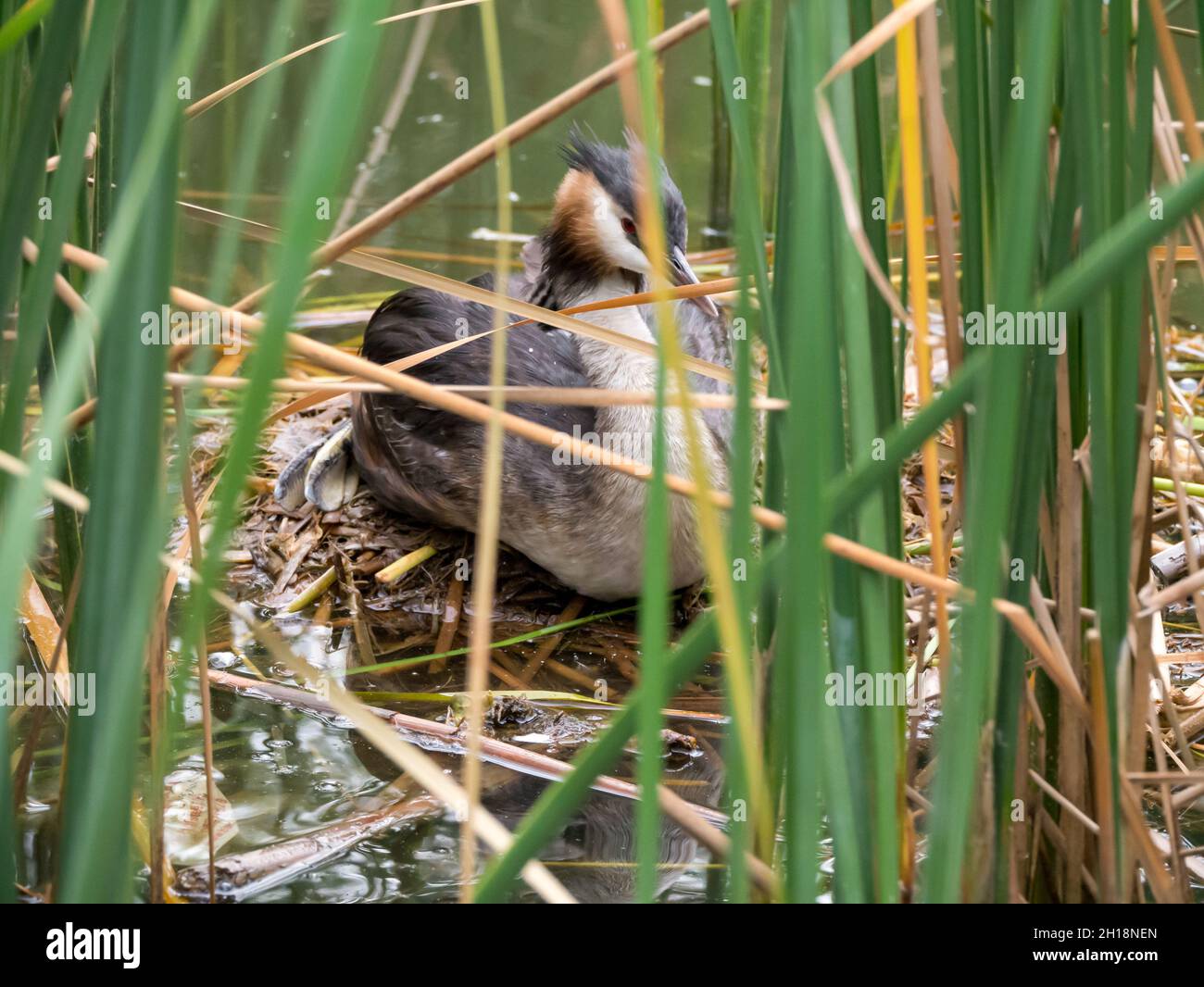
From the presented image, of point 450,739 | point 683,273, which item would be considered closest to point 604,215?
point 683,273

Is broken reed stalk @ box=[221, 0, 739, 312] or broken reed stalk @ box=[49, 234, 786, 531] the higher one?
broken reed stalk @ box=[221, 0, 739, 312]

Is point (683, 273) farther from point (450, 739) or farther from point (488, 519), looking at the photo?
point (488, 519)

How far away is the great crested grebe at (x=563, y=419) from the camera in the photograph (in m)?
3.42

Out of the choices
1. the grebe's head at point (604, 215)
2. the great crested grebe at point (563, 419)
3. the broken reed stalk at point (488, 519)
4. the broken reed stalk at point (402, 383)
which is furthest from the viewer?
the grebe's head at point (604, 215)

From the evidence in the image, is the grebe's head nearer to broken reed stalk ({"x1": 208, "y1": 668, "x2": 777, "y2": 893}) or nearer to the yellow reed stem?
broken reed stalk ({"x1": 208, "y1": 668, "x2": 777, "y2": 893})

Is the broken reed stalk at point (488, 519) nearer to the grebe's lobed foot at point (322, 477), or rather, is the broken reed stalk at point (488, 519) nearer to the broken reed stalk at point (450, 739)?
the broken reed stalk at point (450, 739)

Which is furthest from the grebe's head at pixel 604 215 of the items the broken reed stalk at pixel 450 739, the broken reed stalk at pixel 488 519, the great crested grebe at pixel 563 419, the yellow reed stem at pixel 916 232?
the broken reed stalk at pixel 488 519

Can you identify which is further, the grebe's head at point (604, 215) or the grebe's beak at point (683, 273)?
the grebe's head at point (604, 215)

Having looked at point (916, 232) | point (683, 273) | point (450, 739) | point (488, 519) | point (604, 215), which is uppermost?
point (604, 215)

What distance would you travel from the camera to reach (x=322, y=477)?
413 centimetres

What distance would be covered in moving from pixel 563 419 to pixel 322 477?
103 centimetres

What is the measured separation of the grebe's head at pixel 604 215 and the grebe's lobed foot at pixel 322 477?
3.14 ft

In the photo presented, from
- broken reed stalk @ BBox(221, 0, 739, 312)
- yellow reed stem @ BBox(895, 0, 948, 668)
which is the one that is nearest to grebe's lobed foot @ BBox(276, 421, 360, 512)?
broken reed stalk @ BBox(221, 0, 739, 312)

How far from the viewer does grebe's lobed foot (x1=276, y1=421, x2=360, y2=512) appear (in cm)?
407
